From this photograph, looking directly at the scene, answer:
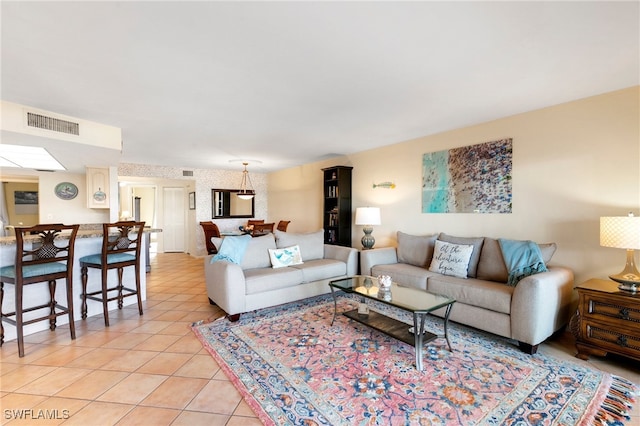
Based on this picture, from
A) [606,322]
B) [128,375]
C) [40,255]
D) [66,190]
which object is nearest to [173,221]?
[66,190]

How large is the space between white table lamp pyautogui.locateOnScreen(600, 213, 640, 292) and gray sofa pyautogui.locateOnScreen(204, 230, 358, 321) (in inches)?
101

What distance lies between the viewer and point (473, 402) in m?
1.73

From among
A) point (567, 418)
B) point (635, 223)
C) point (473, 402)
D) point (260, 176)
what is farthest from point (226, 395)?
point (260, 176)

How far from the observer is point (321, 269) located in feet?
12.1

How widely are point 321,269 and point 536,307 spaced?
224cm

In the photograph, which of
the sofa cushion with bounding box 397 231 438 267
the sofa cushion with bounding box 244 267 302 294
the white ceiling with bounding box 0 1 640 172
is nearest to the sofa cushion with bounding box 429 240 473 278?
the sofa cushion with bounding box 397 231 438 267

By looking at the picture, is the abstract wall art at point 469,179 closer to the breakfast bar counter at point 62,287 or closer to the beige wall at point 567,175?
the beige wall at point 567,175

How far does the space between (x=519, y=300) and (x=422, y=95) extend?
1.99 metres

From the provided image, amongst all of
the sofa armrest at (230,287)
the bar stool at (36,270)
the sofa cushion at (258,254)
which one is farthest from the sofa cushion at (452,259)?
the bar stool at (36,270)

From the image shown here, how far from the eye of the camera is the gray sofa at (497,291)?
229 centimetres

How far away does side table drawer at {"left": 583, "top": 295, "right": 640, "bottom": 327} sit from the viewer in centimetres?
206

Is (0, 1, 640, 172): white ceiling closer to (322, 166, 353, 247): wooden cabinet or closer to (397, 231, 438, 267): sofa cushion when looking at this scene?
(397, 231, 438, 267): sofa cushion

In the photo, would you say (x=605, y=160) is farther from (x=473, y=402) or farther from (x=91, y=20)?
(x=91, y=20)

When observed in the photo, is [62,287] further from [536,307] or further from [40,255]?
[536,307]
